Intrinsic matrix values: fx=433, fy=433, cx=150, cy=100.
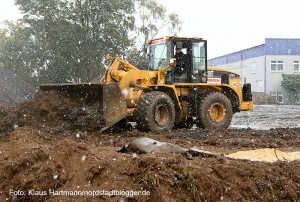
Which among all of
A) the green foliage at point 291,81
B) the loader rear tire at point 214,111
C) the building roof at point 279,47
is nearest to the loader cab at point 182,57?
the loader rear tire at point 214,111

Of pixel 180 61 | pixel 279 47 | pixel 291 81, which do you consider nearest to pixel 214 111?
pixel 180 61

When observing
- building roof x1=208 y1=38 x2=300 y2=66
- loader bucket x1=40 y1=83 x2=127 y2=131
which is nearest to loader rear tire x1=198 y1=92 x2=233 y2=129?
loader bucket x1=40 y1=83 x2=127 y2=131

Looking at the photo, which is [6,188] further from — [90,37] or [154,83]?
[90,37]

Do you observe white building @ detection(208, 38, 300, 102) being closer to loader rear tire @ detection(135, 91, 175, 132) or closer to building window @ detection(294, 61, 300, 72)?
building window @ detection(294, 61, 300, 72)

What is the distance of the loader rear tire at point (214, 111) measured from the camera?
44.8 feet

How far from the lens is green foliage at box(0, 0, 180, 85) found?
29797 mm

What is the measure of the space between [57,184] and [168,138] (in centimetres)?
542

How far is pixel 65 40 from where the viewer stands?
97.7ft

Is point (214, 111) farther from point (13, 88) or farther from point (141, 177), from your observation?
point (13, 88)

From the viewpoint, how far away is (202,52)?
14008 mm

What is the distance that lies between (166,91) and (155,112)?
1079 mm

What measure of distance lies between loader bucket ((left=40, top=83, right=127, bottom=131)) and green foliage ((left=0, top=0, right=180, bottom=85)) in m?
18.5

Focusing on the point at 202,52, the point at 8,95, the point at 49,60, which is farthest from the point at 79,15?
the point at 202,52

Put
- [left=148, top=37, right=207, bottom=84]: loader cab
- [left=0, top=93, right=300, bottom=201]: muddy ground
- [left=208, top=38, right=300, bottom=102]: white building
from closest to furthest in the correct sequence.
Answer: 1. [left=0, top=93, right=300, bottom=201]: muddy ground
2. [left=148, top=37, right=207, bottom=84]: loader cab
3. [left=208, top=38, right=300, bottom=102]: white building
